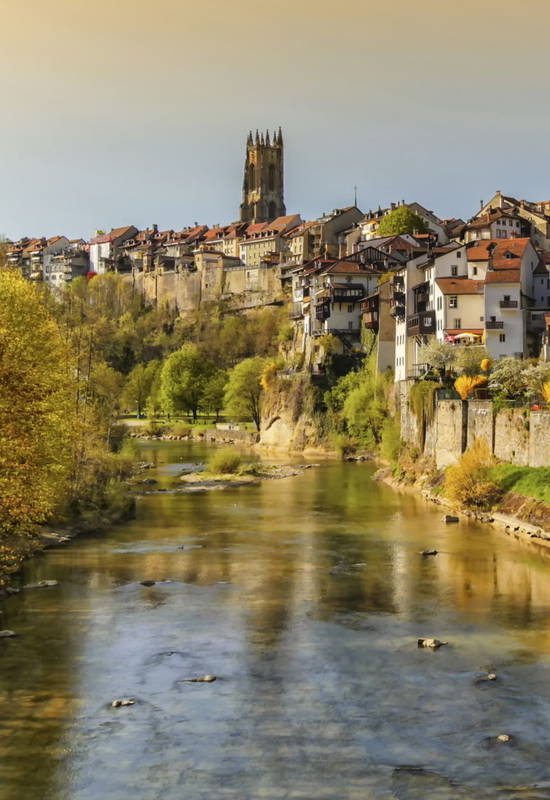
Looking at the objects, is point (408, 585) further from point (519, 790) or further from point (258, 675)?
point (519, 790)

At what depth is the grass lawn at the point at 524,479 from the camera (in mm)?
36500

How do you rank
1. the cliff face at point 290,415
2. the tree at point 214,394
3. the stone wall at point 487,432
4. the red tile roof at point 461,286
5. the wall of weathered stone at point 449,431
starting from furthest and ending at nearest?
the tree at point 214,394, the cliff face at point 290,415, the red tile roof at point 461,286, the wall of weathered stone at point 449,431, the stone wall at point 487,432

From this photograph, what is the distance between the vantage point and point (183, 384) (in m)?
100

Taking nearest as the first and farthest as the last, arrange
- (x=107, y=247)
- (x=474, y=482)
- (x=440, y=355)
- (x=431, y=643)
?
(x=431, y=643), (x=474, y=482), (x=440, y=355), (x=107, y=247)

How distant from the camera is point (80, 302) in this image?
133250 mm

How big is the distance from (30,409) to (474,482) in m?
22.7

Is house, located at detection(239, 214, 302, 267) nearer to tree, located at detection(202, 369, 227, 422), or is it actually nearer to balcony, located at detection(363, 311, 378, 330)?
tree, located at detection(202, 369, 227, 422)

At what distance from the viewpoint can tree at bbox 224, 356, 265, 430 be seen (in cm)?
9062

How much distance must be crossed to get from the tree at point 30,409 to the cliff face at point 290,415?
41.5 m

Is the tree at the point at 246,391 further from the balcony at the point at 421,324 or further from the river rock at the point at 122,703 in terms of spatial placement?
the river rock at the point at 122,703

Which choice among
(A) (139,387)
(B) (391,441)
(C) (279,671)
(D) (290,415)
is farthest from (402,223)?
(C) (279,671)

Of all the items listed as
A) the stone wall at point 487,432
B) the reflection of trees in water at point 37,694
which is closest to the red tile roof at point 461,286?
the stone wall at point 487,432

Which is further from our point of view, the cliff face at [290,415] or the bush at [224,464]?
the cliff face at [290,415]

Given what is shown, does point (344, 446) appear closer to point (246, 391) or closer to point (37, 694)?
point (246, 391)
